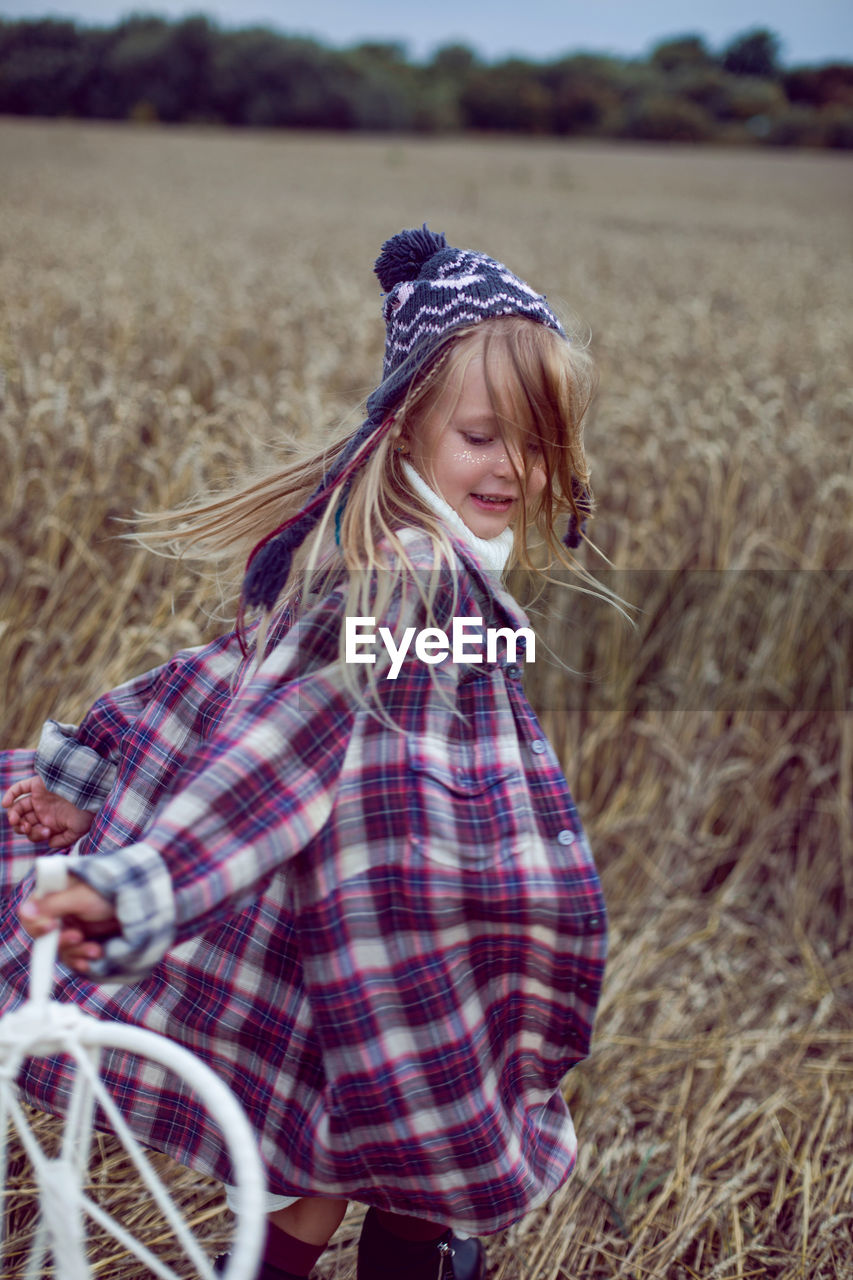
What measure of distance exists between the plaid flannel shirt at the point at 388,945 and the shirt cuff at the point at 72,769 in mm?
235

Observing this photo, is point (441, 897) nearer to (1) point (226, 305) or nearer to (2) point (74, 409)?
(2) point (74, 409)

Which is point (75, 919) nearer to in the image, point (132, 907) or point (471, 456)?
point (132, 907)

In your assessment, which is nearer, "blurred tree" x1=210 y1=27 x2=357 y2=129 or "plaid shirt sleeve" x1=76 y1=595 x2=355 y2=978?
"plaid shirt sleeve" x1=76 y1=595 x2=355 y2=978

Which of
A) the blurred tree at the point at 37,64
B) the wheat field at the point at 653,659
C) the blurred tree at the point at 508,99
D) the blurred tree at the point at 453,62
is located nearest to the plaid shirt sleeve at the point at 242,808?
the wheat field at the point at 653,659

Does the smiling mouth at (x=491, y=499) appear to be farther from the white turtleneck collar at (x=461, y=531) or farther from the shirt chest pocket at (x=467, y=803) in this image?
the shirt chest pocket at (x=467, y=803)

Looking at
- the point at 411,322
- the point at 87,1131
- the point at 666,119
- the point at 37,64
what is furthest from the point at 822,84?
the point at 87,1131

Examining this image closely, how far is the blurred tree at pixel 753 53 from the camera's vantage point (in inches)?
159

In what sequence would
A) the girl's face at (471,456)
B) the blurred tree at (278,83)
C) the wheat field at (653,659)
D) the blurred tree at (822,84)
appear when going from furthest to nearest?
the blurred tree at (278,83), the blurred tree at (822,84), the wheat field at (653,659), the girl's face at (471,456)

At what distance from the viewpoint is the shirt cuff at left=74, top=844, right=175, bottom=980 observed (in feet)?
2.66

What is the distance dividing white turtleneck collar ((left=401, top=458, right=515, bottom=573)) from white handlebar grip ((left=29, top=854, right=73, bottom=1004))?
56 centimetres

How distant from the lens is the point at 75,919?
819mm

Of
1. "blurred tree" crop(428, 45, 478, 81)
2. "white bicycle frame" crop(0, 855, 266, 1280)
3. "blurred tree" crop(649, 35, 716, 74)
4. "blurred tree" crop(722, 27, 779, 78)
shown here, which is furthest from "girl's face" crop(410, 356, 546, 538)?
"blurred tree" crop(428, 45, 478, 81)

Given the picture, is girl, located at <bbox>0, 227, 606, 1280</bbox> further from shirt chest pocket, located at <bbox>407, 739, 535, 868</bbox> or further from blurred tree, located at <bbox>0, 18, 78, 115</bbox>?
blurred tree, located at <bbox>0, 18, 78, 115</bbox>

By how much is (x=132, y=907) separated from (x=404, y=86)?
36.0 meters
